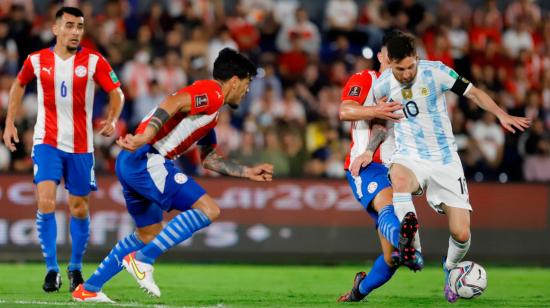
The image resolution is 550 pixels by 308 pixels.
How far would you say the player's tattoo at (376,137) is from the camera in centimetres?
Answer: 933

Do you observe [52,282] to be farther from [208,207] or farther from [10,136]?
[208,207]

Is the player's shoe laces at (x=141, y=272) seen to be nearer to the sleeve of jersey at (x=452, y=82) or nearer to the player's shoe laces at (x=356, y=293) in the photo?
the player's shoe laces at (x=356, y=293)

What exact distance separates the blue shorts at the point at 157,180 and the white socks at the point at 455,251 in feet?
7.73

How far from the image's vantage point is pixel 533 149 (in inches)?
649

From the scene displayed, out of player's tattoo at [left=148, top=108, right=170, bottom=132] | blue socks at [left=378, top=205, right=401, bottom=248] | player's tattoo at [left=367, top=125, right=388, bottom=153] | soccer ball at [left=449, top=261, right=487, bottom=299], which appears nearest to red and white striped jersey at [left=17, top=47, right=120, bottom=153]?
player's tattoo at [left=148, top=108, right=170, bottom=132]

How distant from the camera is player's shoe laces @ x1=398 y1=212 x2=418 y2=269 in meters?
7.99

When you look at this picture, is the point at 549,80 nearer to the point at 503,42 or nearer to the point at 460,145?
the point at 503,42

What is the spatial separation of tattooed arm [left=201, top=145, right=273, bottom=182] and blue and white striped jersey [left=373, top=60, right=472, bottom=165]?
1285 mm

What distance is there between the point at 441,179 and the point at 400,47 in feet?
4.05

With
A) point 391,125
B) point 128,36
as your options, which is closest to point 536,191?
point 391,125

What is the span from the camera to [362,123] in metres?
9.44

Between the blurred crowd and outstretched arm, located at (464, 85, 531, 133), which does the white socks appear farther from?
the blurred crowd

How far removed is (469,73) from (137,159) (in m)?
11.0

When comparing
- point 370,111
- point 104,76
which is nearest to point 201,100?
point 370,111
